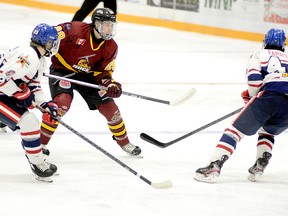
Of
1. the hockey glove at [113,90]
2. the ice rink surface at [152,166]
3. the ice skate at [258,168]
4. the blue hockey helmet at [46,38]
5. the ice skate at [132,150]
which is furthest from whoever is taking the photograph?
the ice skate at [132,150]

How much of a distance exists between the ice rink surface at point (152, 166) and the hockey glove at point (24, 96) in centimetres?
37

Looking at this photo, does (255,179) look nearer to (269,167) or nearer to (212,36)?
(269,167)

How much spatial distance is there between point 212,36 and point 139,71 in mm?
2948

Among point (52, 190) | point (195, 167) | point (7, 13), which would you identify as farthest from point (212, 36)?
point (52, 190)

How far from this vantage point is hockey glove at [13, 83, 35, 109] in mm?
3238

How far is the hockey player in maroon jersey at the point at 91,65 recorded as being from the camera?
3.79 m

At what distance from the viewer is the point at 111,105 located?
152 inches

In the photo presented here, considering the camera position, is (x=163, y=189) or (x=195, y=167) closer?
(x=163, y=189)

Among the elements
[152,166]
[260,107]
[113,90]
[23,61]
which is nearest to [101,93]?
[113,90]

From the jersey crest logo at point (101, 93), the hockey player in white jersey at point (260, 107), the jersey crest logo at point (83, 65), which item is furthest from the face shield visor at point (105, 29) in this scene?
the hockey player in white jersey at point (260, 107)

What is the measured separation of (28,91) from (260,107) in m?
1.10

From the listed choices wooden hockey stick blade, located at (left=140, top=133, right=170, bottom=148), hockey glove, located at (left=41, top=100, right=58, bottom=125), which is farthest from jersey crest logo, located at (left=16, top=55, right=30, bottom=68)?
wooden hockey stick blade, located at (left=140, top=133, right=170, bottom=148)

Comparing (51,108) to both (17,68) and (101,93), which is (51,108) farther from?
(101,93)

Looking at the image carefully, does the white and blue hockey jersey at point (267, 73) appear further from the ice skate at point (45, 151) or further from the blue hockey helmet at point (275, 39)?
the ice skate at point (45, 151)
